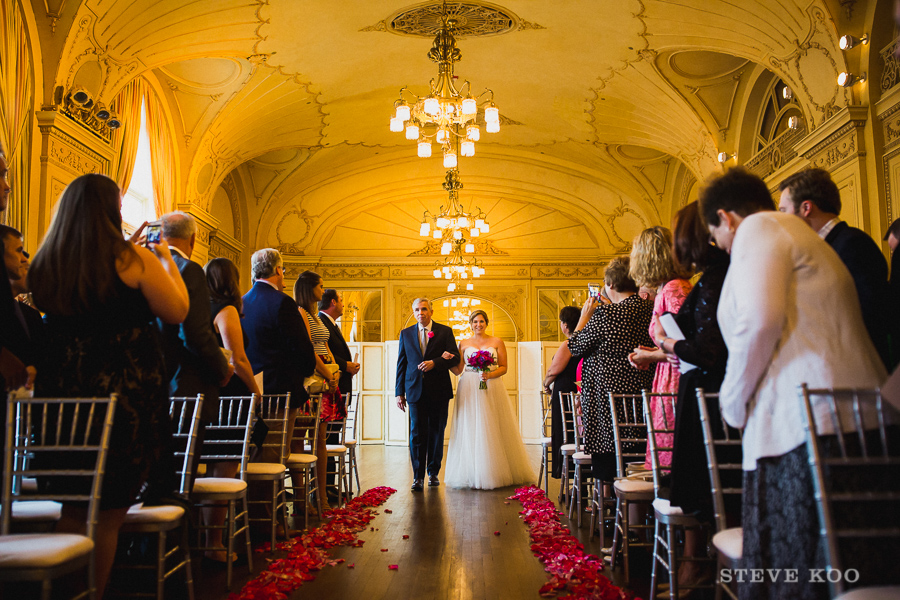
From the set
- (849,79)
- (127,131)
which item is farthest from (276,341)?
(849,79)

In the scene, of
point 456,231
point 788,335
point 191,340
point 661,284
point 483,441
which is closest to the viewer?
point 788,335

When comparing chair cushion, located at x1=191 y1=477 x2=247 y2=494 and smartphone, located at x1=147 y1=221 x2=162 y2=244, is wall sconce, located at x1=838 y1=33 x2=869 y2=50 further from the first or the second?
chair cushion, located at x1=191 y1=477 x2=247 y2=494

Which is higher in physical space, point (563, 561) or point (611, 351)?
point (611, 351)

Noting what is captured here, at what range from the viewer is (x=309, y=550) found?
3682 mm

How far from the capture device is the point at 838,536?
150cm

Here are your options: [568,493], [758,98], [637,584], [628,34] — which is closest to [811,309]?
[637,584]

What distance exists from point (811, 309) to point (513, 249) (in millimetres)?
11424

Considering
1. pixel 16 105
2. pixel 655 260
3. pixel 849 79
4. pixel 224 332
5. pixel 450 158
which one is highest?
pixel 849 79

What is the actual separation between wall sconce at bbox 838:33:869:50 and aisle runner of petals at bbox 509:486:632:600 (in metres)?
4.57

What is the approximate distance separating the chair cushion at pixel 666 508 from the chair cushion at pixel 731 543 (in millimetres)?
342

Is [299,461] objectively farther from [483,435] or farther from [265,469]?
[483,435]

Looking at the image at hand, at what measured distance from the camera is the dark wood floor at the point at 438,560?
306 cm

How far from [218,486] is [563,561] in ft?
5.57

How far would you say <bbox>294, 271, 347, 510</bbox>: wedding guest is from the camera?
4750 millimetres
